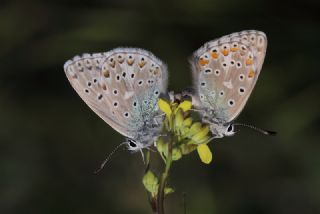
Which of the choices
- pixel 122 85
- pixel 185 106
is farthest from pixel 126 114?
pixel 185 106

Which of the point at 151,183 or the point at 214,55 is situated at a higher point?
the point at 214,55

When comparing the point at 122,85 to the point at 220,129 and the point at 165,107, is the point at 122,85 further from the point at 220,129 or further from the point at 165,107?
the point at 220,129

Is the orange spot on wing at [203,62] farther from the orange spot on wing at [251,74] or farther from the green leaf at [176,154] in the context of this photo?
the green leaf at [176,154]

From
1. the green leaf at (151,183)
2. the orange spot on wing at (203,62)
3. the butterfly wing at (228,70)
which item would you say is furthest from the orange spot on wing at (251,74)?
the green leaf at (151,183)

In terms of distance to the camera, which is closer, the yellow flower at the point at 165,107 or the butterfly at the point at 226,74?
the yellow flower at the point at 165,107

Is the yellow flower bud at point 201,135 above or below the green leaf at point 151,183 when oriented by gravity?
above
